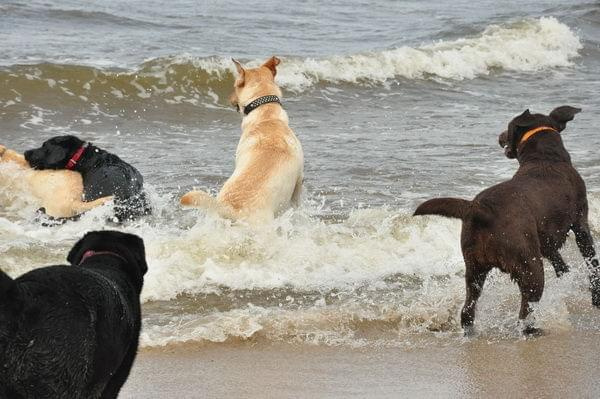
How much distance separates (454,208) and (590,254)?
53.7 inches

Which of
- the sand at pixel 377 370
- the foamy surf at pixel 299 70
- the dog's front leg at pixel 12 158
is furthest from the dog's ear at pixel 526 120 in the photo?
the foamy surf at pixel 299 70

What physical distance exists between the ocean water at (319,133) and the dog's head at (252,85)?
102 centimetres

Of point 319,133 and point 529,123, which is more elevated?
point 529,123

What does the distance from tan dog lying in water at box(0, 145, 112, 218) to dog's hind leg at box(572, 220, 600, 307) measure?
3.99 meters

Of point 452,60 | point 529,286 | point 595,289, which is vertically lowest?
point 452,60

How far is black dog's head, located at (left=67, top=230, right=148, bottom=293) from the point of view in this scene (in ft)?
13.3

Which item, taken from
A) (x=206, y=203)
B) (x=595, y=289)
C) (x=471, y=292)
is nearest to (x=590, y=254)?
(x=595, y=289)

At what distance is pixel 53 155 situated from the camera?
8.35m

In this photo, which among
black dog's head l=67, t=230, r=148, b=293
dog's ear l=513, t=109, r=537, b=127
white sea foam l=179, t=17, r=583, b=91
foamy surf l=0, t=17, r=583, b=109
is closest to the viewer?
black dog's head l=67, t=230, r=148, b=293

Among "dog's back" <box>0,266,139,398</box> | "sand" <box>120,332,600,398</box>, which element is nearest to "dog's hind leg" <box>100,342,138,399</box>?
"dog's back" <box>0,266,139,398</box>

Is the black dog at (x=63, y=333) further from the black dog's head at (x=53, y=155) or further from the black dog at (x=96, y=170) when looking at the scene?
the black dog's head at (x=53, y=155)

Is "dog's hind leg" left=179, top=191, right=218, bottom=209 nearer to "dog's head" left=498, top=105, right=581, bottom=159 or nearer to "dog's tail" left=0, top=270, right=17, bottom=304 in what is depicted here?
"dog's head" left=498, top=105, right=581, bottom=159

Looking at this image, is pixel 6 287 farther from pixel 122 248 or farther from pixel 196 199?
pixel 196 199

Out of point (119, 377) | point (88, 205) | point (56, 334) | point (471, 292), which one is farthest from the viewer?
point (88, 205)
